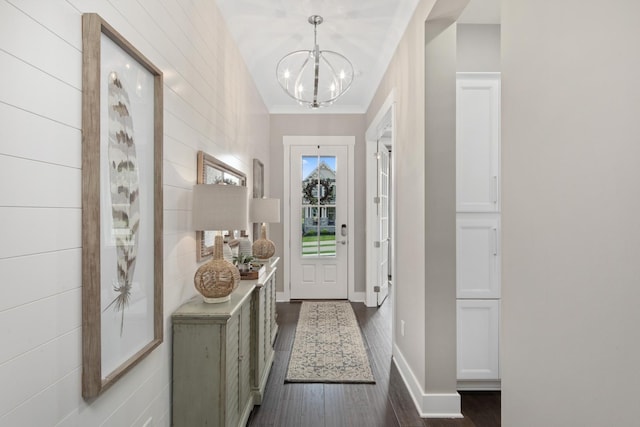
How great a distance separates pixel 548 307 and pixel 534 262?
148mm

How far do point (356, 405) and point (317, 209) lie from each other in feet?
10.6

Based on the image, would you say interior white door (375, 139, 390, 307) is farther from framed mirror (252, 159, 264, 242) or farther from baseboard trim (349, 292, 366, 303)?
framed mirror (252, 159, 264, 242)

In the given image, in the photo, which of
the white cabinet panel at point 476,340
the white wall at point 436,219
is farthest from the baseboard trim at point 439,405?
the white cabinet panel at point 476,340

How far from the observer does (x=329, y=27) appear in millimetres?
3080

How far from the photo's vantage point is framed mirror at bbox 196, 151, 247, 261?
2.20 m

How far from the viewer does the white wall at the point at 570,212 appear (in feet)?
2.73

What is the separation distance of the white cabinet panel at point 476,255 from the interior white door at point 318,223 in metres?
2.84

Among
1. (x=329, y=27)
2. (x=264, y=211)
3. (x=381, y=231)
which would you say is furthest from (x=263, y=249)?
(x=381, y=231)

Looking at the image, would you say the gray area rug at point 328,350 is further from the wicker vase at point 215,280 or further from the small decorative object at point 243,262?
the wicker vase at point 215,280

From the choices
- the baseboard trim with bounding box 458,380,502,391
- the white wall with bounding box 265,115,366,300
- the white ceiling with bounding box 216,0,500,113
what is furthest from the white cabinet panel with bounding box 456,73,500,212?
the white wall with bounding box 265,115,366,300

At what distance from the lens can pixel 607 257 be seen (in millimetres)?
881

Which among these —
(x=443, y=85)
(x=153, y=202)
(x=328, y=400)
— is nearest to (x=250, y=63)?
(x=443, y=85)

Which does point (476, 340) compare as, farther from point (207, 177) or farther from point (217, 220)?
point (207, 177)

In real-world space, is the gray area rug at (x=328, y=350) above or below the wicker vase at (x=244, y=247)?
below
